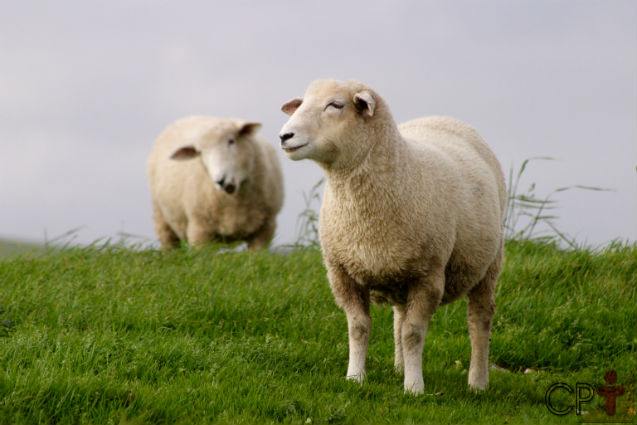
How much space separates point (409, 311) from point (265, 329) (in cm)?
179

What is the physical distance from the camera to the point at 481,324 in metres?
6.05

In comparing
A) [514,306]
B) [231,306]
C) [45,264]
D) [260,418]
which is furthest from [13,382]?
[514,306]

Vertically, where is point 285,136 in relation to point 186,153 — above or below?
above

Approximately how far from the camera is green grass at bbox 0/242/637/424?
466cm

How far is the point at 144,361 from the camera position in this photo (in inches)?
206

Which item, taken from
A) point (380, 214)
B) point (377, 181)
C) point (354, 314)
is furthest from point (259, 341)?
point (377, 181)

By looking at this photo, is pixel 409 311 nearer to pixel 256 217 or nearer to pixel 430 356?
pixel 430 356

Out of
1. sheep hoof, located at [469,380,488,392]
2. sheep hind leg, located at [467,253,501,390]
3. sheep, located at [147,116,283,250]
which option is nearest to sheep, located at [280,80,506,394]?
sheep hind leg, located at [467,253,501,390]

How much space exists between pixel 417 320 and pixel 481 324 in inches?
41.7

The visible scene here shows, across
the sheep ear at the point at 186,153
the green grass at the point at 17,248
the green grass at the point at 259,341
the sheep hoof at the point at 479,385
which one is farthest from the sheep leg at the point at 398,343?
the sheep ear at the point at 186,153

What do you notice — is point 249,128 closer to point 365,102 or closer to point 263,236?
point 263,236

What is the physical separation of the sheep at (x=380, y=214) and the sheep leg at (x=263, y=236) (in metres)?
5.23

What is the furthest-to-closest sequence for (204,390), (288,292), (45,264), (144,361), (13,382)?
(45,264) < (288,292) < (144,361) < (204,390) < (13,382)

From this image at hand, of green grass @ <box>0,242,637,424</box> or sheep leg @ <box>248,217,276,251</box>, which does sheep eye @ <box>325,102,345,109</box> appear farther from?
sheep leg @ <box>248,217,276,251</box>
